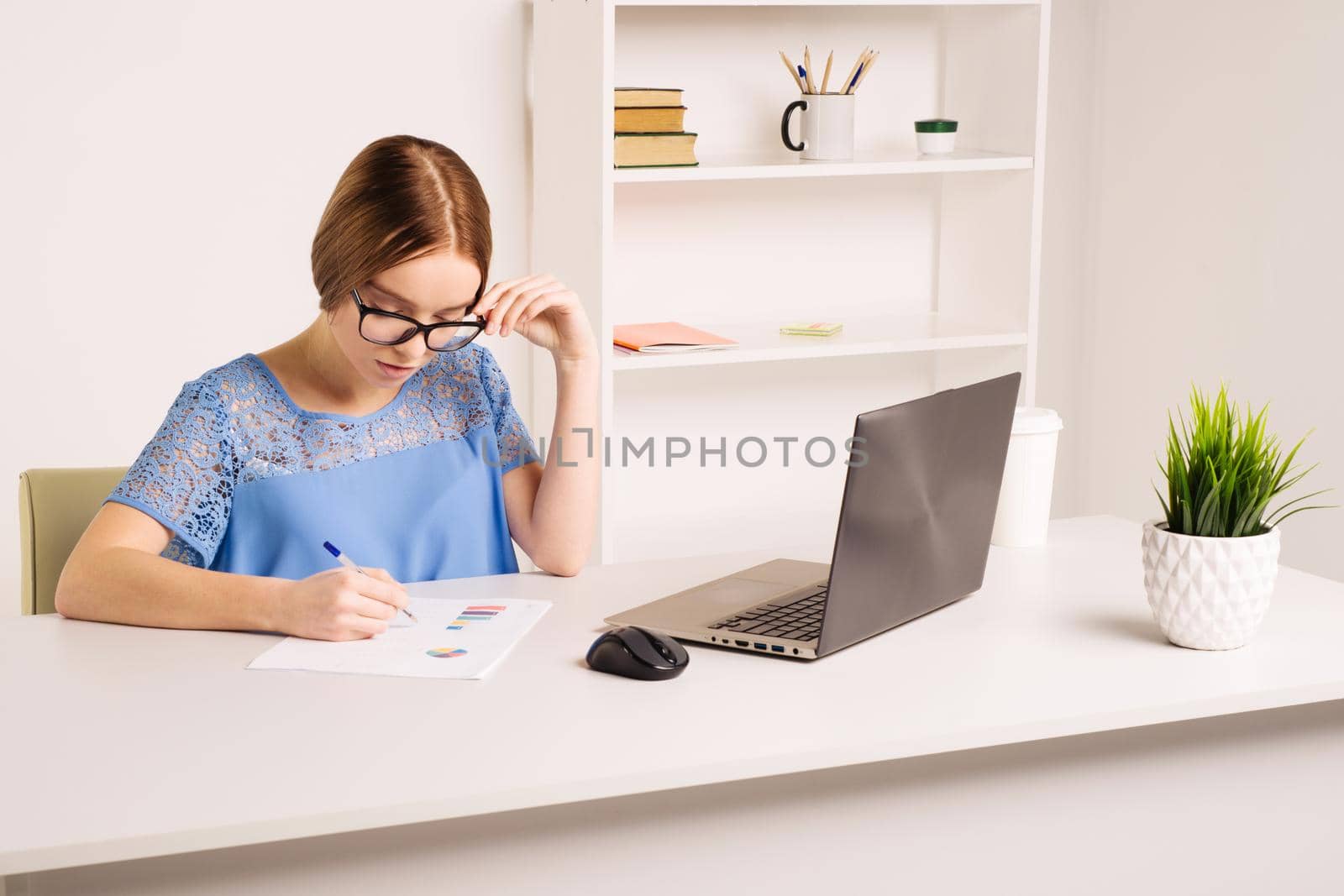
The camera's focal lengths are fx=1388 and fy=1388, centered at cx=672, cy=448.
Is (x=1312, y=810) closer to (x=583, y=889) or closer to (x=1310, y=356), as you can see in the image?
(x=583, y=889)

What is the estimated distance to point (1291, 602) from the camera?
5.53 ft

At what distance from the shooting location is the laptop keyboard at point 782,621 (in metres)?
1.51

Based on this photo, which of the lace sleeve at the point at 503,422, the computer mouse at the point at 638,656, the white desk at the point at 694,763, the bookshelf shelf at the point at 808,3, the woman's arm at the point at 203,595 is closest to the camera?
the white desk at the point at 694,763

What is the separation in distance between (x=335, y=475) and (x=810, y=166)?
5.19ft

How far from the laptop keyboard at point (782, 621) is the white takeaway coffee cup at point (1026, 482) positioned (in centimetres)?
40

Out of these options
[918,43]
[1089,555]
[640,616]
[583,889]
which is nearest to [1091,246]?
[918,43]

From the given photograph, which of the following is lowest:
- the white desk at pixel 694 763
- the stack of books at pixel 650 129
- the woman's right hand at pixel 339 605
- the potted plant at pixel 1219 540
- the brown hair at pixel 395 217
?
the white desk at pixel 694 763

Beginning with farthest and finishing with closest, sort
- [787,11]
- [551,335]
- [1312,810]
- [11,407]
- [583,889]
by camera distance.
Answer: [787,11] → [11,407] → [551,335] → [1312,810] → [583,889]

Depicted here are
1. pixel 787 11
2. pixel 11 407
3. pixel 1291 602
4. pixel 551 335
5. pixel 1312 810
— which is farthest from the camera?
pixel 787 11

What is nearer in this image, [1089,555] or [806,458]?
[1089,555]

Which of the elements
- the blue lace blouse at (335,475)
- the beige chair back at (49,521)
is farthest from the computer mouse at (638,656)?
the beige chair back at (49,521)

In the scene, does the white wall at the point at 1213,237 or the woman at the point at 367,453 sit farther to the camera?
the white wall at the point at 1213,237

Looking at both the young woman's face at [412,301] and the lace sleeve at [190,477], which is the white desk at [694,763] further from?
the young woman's face at [412,301]

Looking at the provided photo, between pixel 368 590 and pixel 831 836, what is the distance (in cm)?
56
